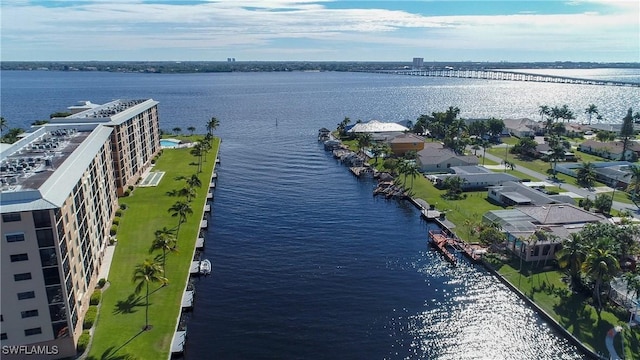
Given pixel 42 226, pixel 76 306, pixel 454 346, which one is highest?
pixel 42 226

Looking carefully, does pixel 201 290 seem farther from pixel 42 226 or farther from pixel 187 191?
pixel 187 191

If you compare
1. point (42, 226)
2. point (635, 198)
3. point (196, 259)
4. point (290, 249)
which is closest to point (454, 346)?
point (290, 249)

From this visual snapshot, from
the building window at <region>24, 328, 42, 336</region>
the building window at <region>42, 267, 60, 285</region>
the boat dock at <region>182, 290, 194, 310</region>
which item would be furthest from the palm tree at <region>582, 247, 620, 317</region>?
the building window at <region>24, 328, 42, 336</region>

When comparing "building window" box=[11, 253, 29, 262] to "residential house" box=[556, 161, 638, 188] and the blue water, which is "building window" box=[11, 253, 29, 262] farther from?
"residential house" box=[556, 161, 638, 188]

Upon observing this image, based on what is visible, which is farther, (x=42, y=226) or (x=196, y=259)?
(x=196, y=259)

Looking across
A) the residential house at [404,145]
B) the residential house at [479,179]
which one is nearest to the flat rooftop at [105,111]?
the residential house at [404,145]

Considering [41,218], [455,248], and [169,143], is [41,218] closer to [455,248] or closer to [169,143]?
[455,248]

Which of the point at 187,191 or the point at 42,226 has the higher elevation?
the point at 42,226

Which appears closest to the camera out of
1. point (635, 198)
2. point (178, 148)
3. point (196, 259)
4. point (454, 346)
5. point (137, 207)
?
point (454, 346)
